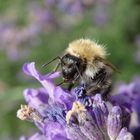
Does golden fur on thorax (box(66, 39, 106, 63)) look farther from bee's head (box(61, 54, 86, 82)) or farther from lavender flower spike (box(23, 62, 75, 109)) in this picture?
lavender flower spike (box(23, 62, 75, 109))

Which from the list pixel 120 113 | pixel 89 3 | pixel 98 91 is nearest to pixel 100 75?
pixel 98 91

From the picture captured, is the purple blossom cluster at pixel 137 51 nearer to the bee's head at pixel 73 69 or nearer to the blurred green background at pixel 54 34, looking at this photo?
the blurred green background at pixel 54 34

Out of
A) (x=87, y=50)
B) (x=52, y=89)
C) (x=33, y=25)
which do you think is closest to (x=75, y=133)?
(x=52, y=89)

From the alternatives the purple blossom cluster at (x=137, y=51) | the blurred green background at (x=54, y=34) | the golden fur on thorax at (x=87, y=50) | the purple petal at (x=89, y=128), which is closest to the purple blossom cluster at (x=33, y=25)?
the blurred green background at (x=54, y=34)

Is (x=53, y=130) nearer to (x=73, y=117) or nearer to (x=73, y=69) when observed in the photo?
(x=73, y=117)

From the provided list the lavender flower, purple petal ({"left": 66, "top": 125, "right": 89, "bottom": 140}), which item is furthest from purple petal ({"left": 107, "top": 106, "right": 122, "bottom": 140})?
purple petal ({"left": 66, "top": 125, "right": 89, "bottom": 140})

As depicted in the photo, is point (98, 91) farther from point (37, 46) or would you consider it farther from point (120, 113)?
point (37, 46)
